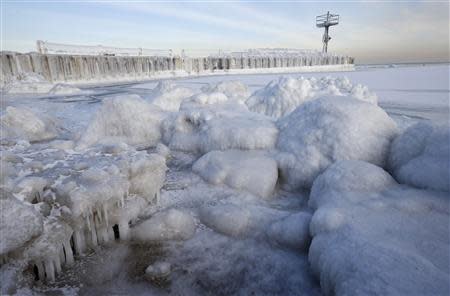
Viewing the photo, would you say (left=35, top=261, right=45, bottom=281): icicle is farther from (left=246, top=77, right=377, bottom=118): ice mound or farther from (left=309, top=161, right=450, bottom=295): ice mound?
(left=246, top=77, right=377, bottom=118): ice mound

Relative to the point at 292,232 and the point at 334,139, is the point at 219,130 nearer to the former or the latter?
the point at 334,139

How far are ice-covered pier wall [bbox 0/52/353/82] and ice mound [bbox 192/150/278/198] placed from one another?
16.3 meters

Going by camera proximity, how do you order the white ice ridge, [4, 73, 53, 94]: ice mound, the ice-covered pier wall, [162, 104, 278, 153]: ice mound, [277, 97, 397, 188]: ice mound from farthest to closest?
1. the ice-covered pier wall
2. [4, 73, 53, 94]: ice mound
3. [162, 104, 278, 153]: ice mound
4. [277, 97, 397, 188]: ice mound
5. the white ice ridge

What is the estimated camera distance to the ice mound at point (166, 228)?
230cm

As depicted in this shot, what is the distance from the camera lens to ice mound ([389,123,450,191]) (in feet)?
7.44

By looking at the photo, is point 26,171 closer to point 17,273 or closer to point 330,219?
point 17,273

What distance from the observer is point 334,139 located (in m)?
3.04

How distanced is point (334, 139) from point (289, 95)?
9.89 feet

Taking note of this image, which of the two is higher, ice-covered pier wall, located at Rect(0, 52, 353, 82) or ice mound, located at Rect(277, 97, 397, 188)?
ice-covered pier wall, located at Rect(0, 52, 353, 82)

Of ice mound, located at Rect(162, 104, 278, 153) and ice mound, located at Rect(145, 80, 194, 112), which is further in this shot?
ice mound, located at Rect(145, 80, 194, 112)

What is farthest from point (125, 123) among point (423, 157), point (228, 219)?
point (423, 157)

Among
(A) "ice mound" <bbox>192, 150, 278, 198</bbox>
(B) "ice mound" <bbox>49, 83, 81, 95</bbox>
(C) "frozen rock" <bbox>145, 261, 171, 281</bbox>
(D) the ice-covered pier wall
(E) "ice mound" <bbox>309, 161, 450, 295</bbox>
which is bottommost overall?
(C) "frozen rock" <bbox>145, 261, 171, 281</bbox>

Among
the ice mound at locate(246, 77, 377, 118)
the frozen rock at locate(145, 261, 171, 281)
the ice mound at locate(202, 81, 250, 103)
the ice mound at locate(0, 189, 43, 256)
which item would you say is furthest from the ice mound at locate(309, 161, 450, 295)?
the ice mound at locate(202, 81, 250, 103)

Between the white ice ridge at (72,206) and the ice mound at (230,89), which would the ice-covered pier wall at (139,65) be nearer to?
the ice mound at (230,89)
